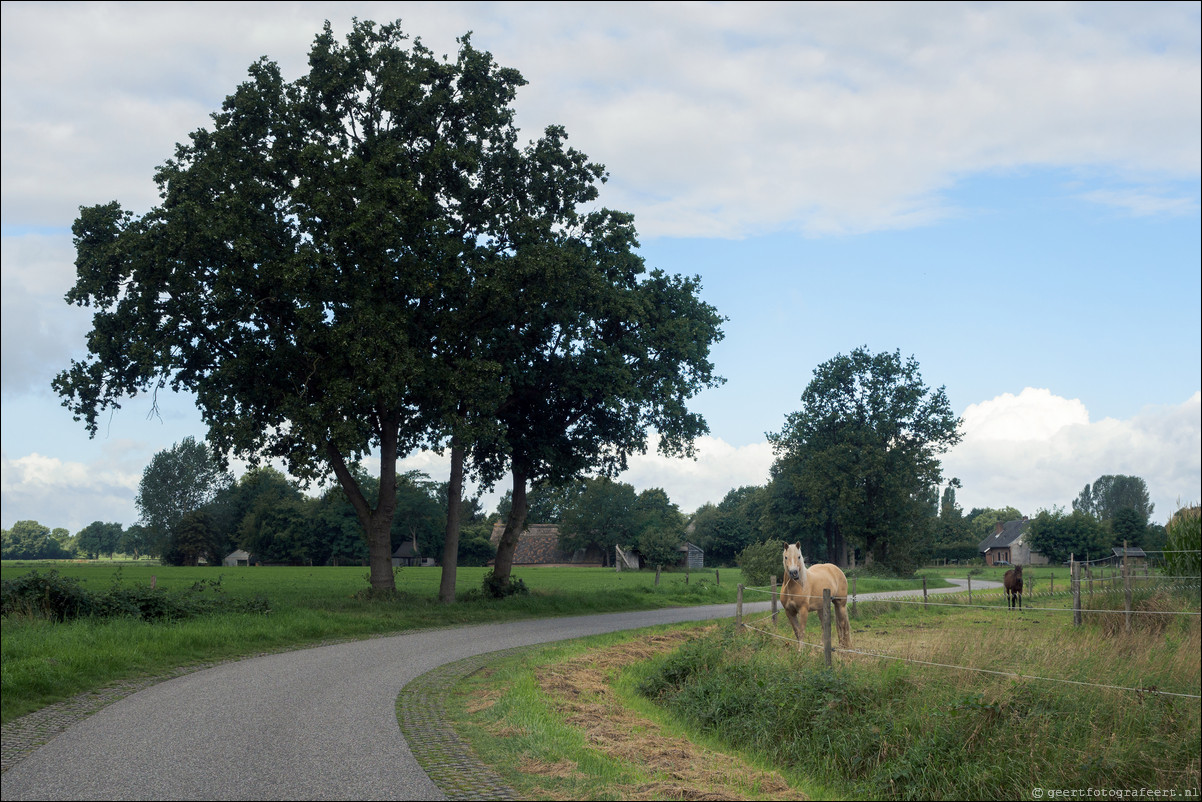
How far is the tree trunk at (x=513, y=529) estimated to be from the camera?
115 feet

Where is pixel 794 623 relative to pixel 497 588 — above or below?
above

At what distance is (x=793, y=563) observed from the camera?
58.2ft

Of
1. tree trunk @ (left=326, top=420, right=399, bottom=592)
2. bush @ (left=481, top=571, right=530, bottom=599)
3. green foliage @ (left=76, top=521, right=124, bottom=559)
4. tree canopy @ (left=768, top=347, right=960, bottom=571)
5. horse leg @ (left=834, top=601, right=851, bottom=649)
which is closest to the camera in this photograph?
horse leg @ (left=834, top=601, right=851, bottom=649)

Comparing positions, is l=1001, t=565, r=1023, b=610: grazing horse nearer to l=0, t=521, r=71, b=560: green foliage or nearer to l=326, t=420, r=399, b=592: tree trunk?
l=326, t=420, r=399, b=592: tree trunk

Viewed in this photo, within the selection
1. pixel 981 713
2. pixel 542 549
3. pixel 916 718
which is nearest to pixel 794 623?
pixel 916 718

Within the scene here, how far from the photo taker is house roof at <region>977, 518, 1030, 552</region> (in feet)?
411

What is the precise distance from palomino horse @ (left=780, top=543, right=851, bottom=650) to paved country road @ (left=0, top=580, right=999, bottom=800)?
723 cm

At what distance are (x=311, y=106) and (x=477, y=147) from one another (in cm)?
553

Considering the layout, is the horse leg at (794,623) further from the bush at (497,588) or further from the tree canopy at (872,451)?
the tree canopy at (872,451)

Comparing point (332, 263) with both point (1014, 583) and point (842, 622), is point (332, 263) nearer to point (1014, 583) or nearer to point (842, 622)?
point (842, 622)

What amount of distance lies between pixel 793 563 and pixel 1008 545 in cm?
12260

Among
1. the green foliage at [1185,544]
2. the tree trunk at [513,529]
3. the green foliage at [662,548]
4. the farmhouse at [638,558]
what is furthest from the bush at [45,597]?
the farmhouse at [638,558]

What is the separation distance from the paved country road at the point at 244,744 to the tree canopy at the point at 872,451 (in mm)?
57258

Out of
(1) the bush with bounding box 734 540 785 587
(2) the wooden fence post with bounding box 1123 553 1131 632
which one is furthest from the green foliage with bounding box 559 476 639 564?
(2) the wooden fence post with bounding box 1123 553 1131 632
